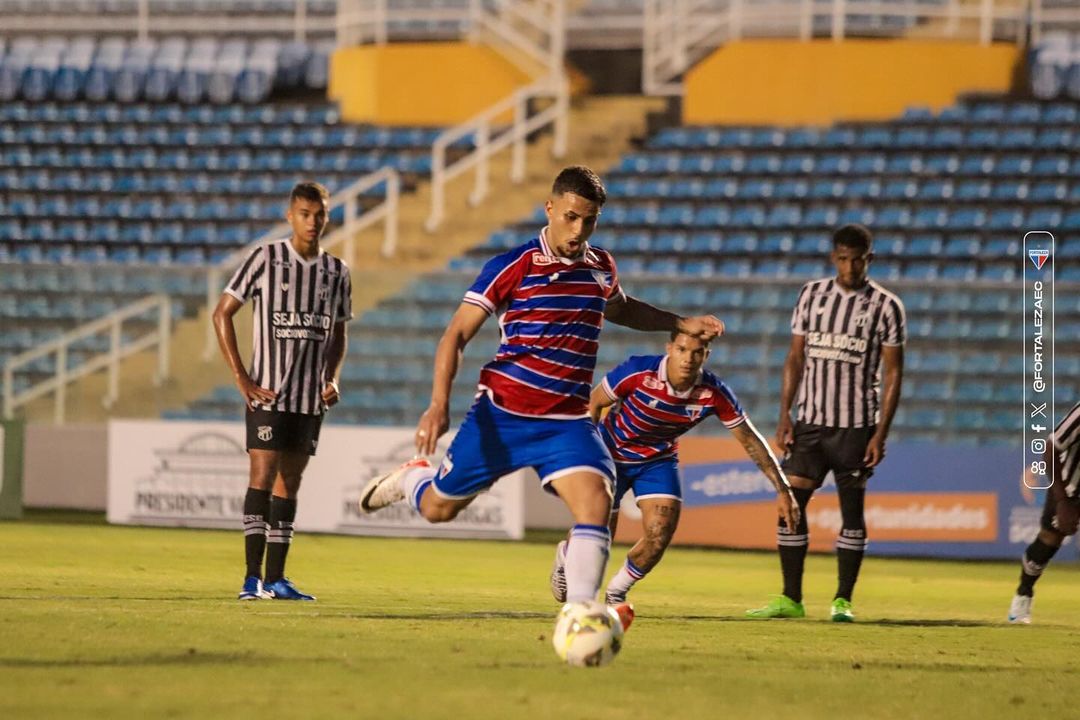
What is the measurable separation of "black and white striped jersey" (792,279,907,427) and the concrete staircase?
8.04 metres

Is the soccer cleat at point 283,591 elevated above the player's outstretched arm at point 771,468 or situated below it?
below

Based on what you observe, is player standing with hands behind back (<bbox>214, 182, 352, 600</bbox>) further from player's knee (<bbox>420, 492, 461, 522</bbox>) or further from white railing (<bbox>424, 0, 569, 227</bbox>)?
white railing (<bbox>424, 0, 569, 227</bbox>)

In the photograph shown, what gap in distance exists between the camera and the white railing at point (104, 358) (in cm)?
1844

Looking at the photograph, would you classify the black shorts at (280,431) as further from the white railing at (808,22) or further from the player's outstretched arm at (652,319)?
the white railing at (808,22)

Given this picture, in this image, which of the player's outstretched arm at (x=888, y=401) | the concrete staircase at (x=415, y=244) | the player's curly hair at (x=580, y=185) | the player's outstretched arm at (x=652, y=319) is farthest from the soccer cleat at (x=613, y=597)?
the concrete staircase at (x=415, y=244)

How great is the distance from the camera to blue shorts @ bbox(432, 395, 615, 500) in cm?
728

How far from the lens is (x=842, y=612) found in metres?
9.97

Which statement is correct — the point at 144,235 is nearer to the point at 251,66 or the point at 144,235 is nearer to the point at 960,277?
the point at 251,66

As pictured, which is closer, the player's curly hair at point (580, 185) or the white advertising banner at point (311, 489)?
the player's curly hair at point (580, 185)

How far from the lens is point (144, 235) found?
23688mm

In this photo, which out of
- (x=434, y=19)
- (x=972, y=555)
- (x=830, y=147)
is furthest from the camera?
(x=434, y=19)

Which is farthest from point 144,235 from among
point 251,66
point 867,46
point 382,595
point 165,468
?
point 382,595

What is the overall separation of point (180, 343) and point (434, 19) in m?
8.48

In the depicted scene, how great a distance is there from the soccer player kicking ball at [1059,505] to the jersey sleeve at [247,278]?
431 cm
